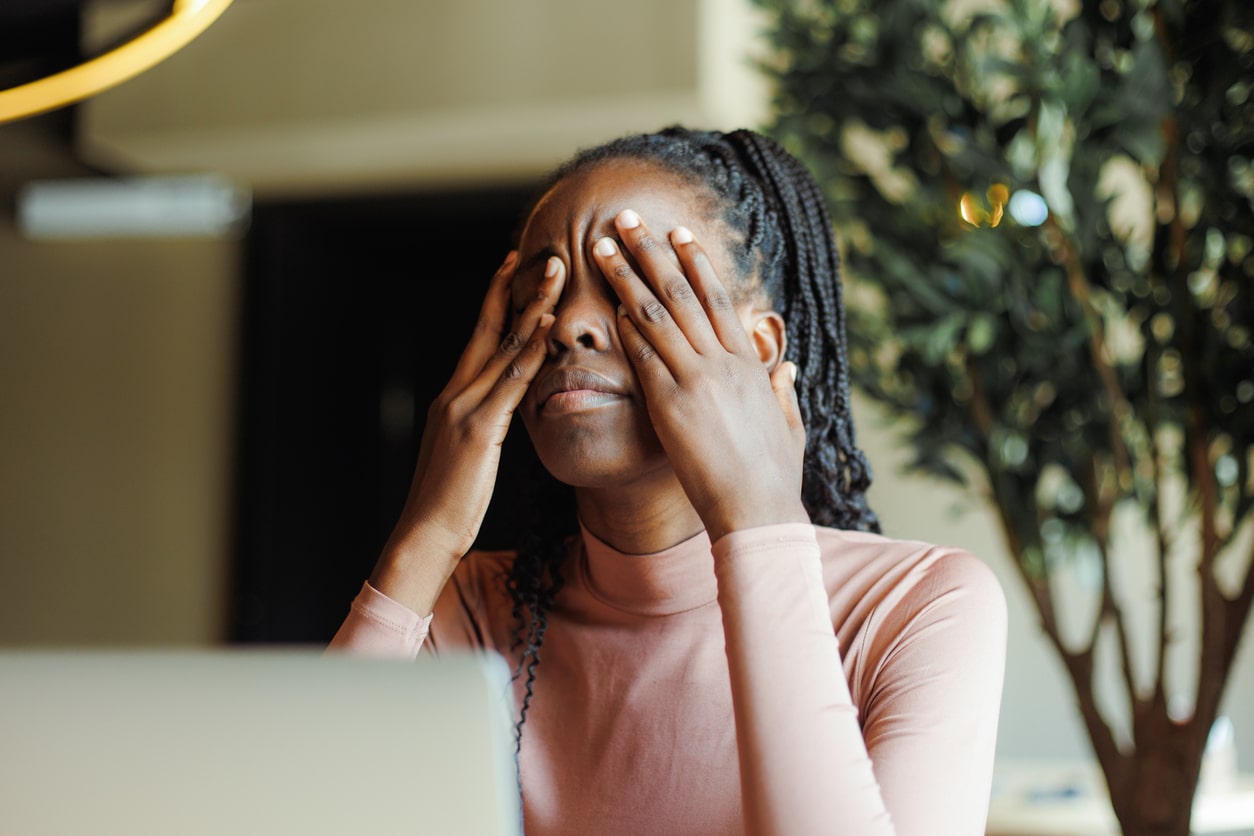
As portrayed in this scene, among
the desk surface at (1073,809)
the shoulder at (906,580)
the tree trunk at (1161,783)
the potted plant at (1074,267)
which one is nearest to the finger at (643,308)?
the shoulder at (906,580)

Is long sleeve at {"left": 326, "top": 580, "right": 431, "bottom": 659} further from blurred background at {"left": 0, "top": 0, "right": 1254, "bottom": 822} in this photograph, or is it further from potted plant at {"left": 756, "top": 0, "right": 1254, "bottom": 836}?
blurred background at {"left": 0, "top": 0, "right": 1254, "bottom": 822}

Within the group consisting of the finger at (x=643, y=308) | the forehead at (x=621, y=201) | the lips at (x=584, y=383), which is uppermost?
the forehead at (x=621, y=201)

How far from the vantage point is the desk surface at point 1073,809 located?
6.21 ft

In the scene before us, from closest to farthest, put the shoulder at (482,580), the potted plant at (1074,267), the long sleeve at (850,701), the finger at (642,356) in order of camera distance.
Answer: the long sleeve at (850,701)
the finger at (642,356)
the shoulder at (482,580)
the potted plant at (1074,267)

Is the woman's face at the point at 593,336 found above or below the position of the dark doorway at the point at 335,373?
A: above

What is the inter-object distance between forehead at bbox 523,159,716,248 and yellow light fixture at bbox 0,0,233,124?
38cm

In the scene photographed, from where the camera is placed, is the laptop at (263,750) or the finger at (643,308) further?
the finger at (643,308)

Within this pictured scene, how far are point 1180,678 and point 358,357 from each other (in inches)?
110

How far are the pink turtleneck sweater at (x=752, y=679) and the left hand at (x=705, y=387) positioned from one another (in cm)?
4

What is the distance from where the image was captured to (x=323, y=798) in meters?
0.46

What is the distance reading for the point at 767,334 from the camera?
1.08 meters

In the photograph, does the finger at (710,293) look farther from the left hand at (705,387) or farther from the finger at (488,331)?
the finger at (488,331)

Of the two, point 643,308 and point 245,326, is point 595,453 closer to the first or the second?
point 643,308

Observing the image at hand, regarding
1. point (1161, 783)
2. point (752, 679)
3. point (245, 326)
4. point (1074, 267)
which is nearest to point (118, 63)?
point (752, 679)
